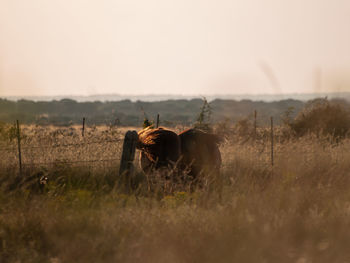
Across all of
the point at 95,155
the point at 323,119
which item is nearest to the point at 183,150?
the point at 95,155

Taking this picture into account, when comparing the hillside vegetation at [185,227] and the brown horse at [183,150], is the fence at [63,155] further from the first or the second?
the hillside vegetation at [185,227]

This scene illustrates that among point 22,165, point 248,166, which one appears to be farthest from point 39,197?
point 248,166

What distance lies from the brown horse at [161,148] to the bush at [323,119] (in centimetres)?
1157

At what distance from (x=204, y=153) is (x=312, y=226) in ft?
10.0

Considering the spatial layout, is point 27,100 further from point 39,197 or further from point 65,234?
point 65,234

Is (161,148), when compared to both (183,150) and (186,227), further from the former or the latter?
(186,227)

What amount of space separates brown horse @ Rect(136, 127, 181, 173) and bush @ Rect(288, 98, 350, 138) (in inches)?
455

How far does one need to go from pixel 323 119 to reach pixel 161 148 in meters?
12.9

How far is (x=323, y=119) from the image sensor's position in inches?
766

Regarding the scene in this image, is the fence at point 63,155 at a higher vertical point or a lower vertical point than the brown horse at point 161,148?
lower

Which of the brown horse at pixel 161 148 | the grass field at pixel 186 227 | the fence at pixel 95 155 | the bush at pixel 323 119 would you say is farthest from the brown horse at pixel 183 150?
the bush at pixel 323 119

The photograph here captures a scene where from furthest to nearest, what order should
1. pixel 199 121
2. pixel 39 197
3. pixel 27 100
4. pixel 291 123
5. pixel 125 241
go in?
pixel 291 123
pixel 199 121
pixel 27 100
pixel 39 197
pixel 125 241

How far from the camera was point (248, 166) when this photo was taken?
10781mm

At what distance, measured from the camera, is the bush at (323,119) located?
1912 cm
